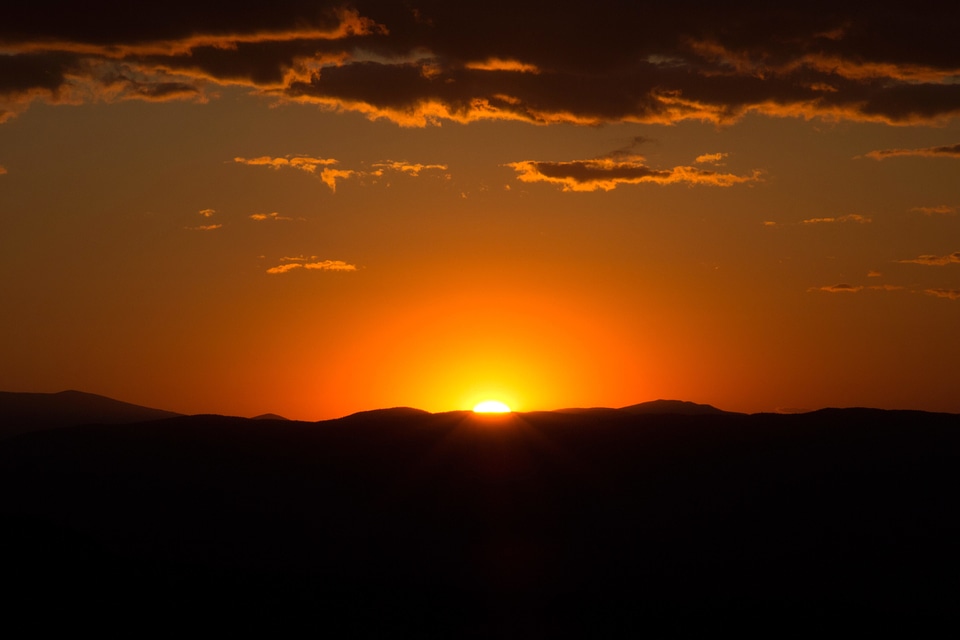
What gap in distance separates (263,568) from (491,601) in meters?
15.9

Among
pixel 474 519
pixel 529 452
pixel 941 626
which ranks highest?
pixel 529 452

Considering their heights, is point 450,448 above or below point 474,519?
above

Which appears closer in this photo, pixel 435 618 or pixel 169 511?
pixel 435 618

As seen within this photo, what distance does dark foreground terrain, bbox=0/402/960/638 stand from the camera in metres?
37.2

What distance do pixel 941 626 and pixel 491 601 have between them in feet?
55.8

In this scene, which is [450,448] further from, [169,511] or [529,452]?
[169,511]

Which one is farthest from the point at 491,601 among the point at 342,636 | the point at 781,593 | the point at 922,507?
the point at 922,507

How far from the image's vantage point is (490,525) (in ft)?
203

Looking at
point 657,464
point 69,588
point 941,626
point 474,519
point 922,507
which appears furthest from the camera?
point 657,464

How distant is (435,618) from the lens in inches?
1485

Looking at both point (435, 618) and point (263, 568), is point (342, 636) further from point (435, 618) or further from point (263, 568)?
point (263, 568)

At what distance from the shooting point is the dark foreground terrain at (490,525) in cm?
3722

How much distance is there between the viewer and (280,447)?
77.0 meters

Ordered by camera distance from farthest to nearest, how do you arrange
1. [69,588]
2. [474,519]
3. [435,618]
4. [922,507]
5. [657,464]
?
[657,464] → [474,519] → [922,507] → [435,618] → [69,588]
